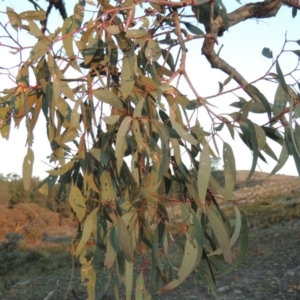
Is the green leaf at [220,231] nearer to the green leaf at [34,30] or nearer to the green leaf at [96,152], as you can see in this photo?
the green leaf at [96,152]

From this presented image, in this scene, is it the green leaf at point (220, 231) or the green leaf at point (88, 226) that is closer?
the green leaf at point (220, 231)

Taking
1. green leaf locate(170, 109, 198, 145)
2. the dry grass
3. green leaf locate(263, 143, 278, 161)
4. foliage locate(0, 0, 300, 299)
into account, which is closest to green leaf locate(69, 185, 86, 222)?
foliage locate(0, 0, 300, 299)

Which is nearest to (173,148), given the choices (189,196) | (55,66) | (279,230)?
(189,196)

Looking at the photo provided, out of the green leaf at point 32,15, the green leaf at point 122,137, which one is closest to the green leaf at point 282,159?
the green leaf at point 122,137

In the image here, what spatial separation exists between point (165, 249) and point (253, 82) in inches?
17.8

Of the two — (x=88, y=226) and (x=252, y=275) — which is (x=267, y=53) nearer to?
(x=88, y=226)

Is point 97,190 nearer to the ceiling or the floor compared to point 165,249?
nearer to the ceiling

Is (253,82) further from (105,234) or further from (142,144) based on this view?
(105,234)

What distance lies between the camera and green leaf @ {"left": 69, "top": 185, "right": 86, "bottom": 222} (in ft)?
4.87

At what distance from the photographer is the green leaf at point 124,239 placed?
4.36ft

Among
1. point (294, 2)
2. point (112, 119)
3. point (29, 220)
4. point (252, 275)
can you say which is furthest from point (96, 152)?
point (29, 220)

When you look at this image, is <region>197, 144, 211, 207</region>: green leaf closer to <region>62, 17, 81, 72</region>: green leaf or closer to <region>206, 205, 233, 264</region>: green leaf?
<region>206, 205, 233, 264</region>: green leaf

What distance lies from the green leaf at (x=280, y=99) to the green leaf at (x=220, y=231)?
284mm

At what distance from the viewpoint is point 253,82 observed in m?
1.31
